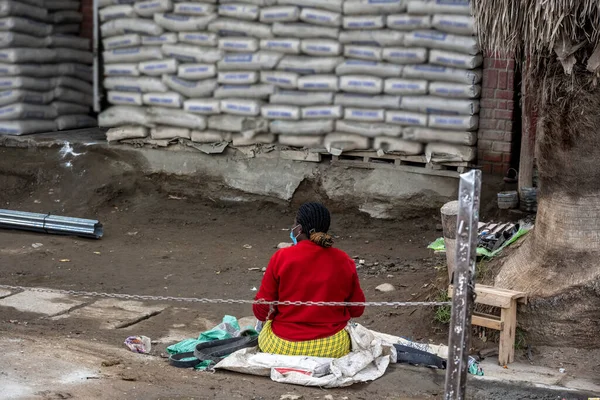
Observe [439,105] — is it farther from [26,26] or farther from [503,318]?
[26,26]

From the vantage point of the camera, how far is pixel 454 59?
333 inches

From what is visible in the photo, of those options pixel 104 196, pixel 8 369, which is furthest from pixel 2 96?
pixel 8 369

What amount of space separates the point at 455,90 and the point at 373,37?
96cm

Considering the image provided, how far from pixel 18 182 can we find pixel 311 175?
11.4ft

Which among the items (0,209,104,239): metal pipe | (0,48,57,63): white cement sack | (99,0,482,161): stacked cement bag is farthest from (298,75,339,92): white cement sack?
(0,48,57,63): white cement sack

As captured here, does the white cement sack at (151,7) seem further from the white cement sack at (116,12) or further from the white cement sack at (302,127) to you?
the white cement sack at (302,127)

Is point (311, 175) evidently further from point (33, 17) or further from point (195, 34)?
point (33, 17)

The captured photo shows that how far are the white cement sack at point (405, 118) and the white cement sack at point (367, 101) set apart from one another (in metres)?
0.07

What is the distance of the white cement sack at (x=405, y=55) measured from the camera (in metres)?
8.58

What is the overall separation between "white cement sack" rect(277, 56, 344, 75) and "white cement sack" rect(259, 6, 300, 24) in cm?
39

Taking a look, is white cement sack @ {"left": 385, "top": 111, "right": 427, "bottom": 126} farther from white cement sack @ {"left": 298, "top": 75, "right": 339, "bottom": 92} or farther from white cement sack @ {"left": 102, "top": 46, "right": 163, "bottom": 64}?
white cement sack @ {"left": 102, "top": 46, "right": 163, "bottom": 64}

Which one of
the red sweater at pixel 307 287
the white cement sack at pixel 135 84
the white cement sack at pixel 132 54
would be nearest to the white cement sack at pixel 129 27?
the white cement sack at pixel 132 54

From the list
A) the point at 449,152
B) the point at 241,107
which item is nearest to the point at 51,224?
the point at 241,107

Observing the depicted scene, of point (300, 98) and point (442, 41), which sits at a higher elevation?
point (442, 41)
